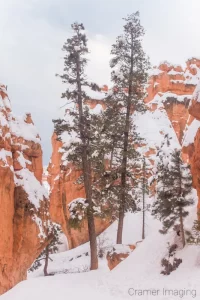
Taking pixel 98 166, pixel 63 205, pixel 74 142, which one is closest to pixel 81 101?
pixel 74 142

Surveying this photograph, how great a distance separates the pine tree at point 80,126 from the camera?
18.0m

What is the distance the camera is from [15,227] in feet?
66.0

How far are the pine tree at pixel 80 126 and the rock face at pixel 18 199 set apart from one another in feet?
13.6

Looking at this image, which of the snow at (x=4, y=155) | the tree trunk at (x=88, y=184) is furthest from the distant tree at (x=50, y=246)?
the snow at (x=4, y=155)

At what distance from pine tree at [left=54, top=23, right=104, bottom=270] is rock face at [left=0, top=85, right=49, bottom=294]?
13.6 feet

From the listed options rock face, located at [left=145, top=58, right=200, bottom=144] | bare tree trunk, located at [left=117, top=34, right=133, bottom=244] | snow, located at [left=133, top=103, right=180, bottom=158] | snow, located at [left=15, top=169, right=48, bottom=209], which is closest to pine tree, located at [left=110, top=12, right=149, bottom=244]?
bare tree trunk, located at [left=117, top=34, right=133, bottom=244]

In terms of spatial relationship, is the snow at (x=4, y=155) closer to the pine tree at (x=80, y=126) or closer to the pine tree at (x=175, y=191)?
the pine tree at (x=80, y=126)

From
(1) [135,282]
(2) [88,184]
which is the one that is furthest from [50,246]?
(1) [135,282]

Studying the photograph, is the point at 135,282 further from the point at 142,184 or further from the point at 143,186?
the point at 142,184

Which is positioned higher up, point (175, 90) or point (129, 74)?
point (175, 90)

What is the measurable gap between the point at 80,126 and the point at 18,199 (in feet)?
22.2

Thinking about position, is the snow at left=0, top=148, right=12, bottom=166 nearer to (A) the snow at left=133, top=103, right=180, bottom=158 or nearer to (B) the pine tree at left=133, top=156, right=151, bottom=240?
(B) the pine tree at left=133, top=156, right=151, bottom=240

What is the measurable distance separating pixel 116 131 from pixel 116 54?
5.67m

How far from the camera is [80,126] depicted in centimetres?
1834
